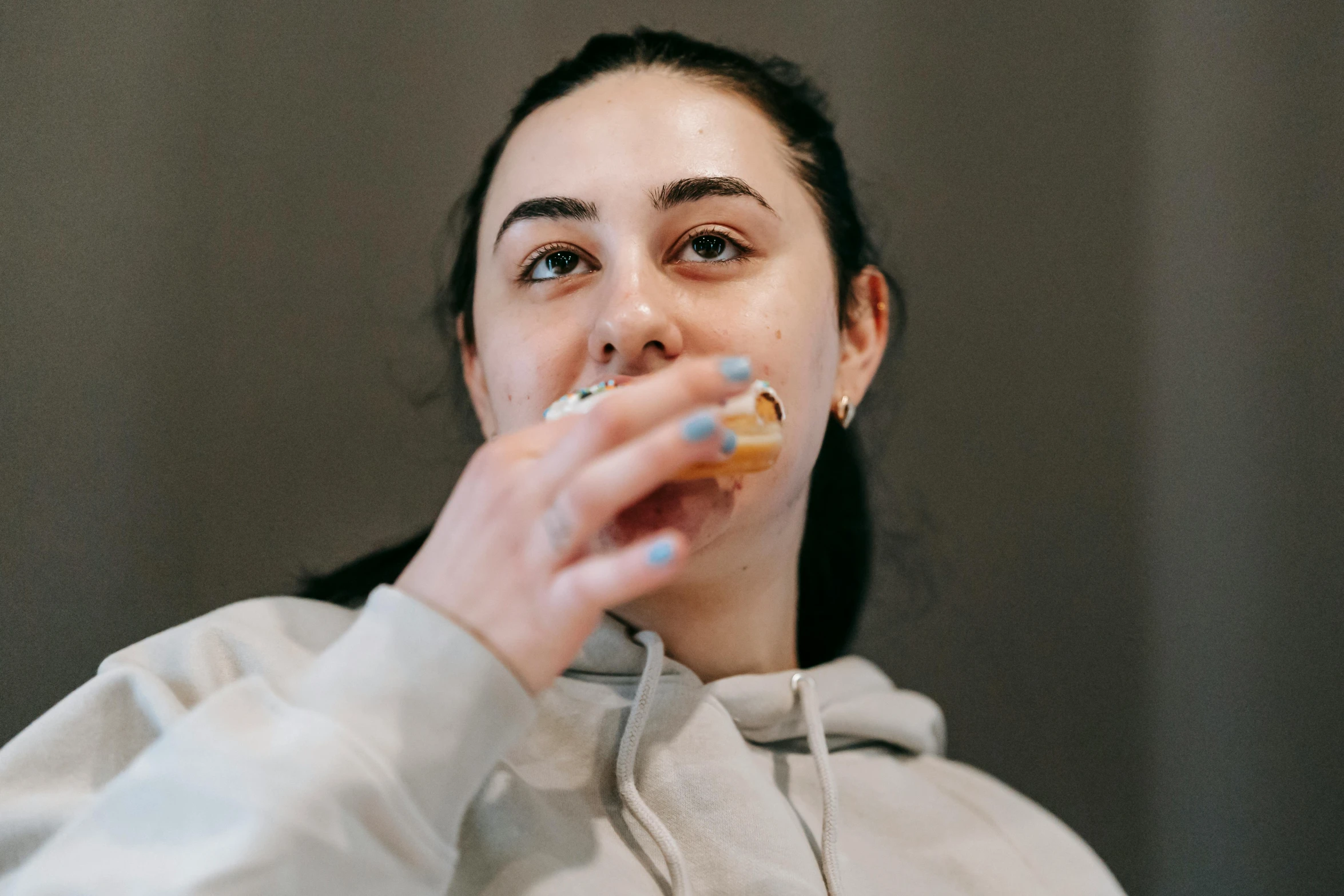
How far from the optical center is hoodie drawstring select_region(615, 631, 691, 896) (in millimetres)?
761

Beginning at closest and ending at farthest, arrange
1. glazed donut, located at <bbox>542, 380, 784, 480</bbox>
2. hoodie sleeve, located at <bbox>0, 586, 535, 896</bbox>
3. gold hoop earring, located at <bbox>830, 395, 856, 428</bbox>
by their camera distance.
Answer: hoodie sleeve, located at <bbox>0, 586, 535, 896</bbox>
glazed donut, located at <bbox>542, 380, 784, 480</bbox>
gold hoop earring, located at <bbox>830, 395, 856, 428</bbox>

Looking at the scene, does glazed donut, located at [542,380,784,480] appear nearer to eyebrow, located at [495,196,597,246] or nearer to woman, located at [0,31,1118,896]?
woman, located at [0,31,1118,896]

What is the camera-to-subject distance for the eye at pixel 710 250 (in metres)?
0.90

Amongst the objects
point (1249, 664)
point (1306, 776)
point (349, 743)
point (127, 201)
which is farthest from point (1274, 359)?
point (127, 201)

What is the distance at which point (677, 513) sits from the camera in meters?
0.77

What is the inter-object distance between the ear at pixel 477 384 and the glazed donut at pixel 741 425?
0.20 metres

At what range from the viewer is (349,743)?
22.0 inches

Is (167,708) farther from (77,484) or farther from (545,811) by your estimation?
(77,484)

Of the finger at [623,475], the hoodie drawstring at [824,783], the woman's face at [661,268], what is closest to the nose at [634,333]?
the woman's face at [661,268]

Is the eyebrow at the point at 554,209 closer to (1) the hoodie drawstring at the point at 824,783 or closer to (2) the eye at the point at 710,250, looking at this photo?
(2) the eye at the point at 710,250

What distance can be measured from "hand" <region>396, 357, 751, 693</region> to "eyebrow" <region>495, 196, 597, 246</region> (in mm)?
310

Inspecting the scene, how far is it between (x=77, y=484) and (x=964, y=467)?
1056mm

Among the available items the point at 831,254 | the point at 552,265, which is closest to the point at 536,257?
the point at 552,265

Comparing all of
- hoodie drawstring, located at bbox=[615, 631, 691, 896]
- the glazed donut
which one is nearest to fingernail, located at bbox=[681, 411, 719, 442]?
the glazed donut
